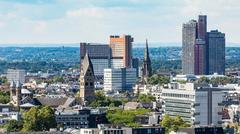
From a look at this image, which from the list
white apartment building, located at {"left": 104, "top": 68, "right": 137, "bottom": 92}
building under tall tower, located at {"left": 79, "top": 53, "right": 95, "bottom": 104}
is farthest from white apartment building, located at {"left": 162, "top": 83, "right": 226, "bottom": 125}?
white apartment building, located at {"left": 104, "top": 68, "right": 137, "bottom": 92}

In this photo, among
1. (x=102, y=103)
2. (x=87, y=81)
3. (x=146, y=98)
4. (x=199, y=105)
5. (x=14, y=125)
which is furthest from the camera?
(x=146, y=98)

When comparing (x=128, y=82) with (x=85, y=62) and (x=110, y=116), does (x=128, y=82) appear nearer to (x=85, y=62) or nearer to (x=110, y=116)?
(x=85, y=62)

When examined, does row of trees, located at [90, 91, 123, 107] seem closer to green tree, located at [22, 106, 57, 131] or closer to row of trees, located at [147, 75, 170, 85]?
green tree, located at [22, 106, 57, 131]

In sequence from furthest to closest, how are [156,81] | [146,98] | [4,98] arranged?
[156,81]
[146,98]
[4,98]

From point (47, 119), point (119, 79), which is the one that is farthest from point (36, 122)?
point (119, 79)

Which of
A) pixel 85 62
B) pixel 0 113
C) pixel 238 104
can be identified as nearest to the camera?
pixel 0 113

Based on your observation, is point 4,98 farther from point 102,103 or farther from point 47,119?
point 47,119

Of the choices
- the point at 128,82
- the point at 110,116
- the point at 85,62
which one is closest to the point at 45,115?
the point at 110,116
